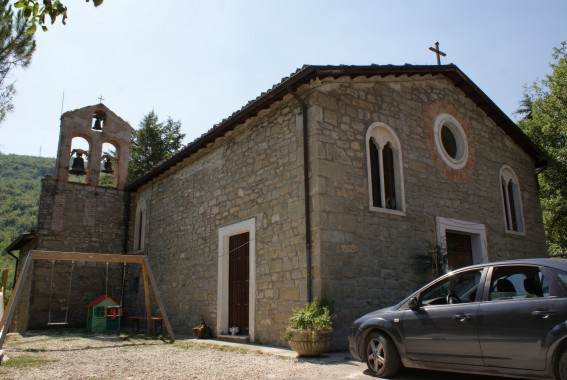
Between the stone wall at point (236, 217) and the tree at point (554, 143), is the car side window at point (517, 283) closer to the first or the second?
the stone wall at point (236, 217)

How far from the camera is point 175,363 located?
22.7 ft

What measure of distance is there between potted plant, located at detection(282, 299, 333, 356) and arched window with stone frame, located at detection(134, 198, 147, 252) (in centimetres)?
953

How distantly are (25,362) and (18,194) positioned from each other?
50150 mm

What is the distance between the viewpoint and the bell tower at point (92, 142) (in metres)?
15.0

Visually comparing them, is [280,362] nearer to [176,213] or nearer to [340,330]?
[340,330]

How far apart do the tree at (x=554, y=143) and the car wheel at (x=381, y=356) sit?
10695 mm

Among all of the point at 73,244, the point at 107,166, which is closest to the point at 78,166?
the point at 107,166

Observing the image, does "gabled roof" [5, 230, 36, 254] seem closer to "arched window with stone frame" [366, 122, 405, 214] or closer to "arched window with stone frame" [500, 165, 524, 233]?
"arched window with stone frame" [366, 122, 405, 214]

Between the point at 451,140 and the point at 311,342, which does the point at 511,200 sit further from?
the point at 311,342

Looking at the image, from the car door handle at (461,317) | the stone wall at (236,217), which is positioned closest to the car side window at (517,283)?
the car door handle at (461,317)

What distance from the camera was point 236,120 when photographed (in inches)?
400

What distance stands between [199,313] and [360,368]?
5.99 meters

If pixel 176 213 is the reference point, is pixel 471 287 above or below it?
below

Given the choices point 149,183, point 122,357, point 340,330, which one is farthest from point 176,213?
point 340,330
